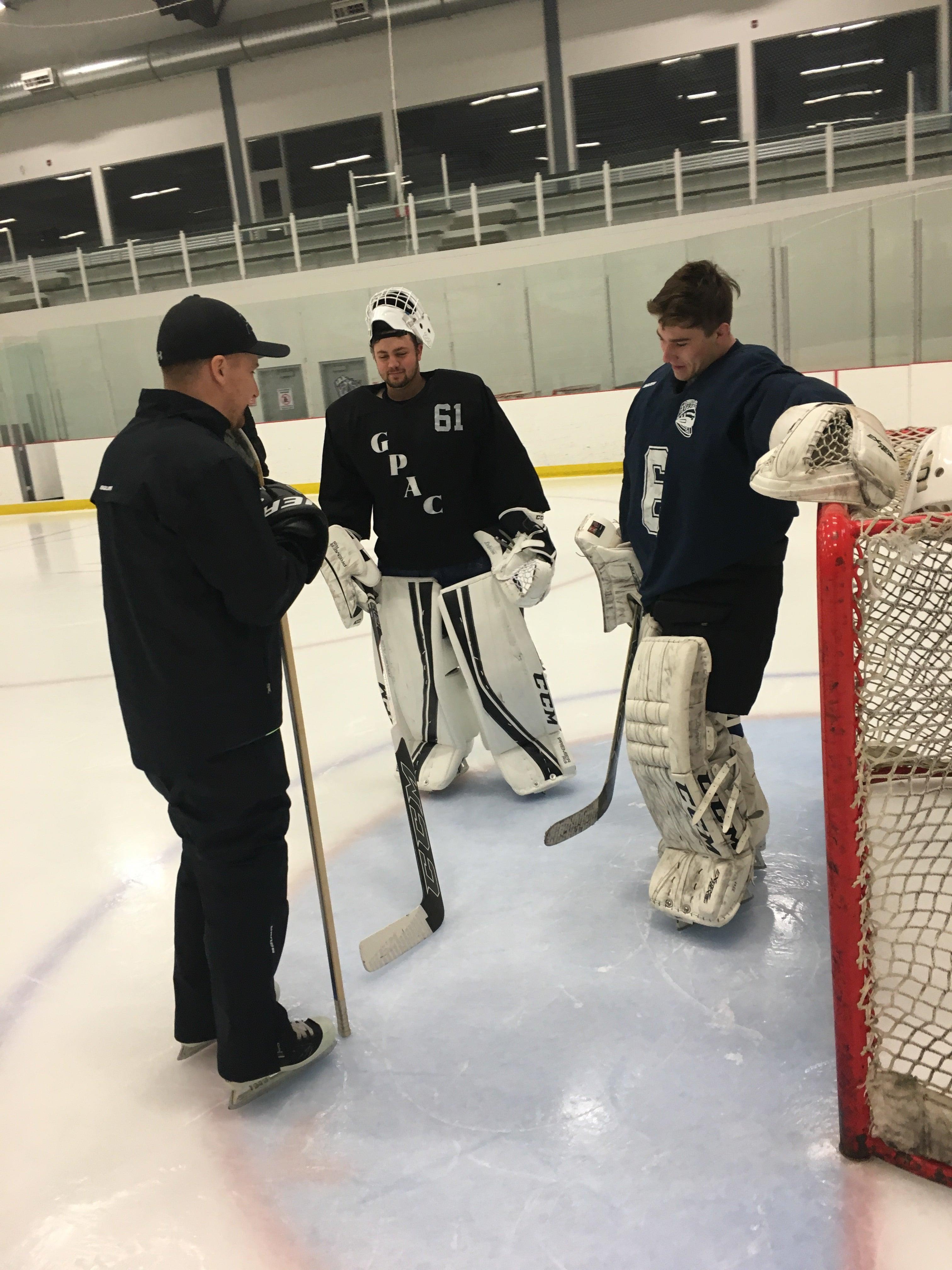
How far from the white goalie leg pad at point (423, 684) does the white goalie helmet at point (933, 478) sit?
141cm

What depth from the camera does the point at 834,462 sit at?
1.34m

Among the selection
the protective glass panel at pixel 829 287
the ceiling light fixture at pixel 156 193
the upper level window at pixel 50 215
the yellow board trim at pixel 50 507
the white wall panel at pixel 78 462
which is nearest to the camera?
the protective glass panel at pixel 829 287

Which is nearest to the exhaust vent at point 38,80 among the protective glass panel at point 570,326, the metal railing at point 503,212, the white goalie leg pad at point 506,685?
the metal railing at point 503,212

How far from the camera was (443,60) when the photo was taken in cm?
1264

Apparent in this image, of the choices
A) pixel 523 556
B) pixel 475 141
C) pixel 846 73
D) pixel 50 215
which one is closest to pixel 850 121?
pixel 846 73

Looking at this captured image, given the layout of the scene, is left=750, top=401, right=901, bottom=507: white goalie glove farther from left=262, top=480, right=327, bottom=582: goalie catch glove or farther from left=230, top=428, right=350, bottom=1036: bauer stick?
left=230, top=428, right=350, bottom=1036: bauer stick

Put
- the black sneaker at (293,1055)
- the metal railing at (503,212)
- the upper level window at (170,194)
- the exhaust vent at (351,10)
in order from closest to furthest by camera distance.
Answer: the black sneaker at (293,1055) → the metal railing at (503,212) → the exhaust vent at (351,10) → the upper level window at (170,194)

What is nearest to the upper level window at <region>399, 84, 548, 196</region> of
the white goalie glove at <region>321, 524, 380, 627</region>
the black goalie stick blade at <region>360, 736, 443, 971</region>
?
the white goalie glove at <region>321, 524, 380, 627</region>

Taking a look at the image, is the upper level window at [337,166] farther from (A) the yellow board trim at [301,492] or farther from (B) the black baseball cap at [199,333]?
(B) the black baseball cap at [199,333]

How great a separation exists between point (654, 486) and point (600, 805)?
2.49 ft

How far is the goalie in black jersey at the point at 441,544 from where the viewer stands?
7.86ft

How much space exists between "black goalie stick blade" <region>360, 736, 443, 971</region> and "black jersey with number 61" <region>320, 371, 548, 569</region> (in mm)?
552

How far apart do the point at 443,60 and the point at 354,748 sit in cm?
1219

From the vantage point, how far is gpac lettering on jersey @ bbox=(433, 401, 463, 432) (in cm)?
239
